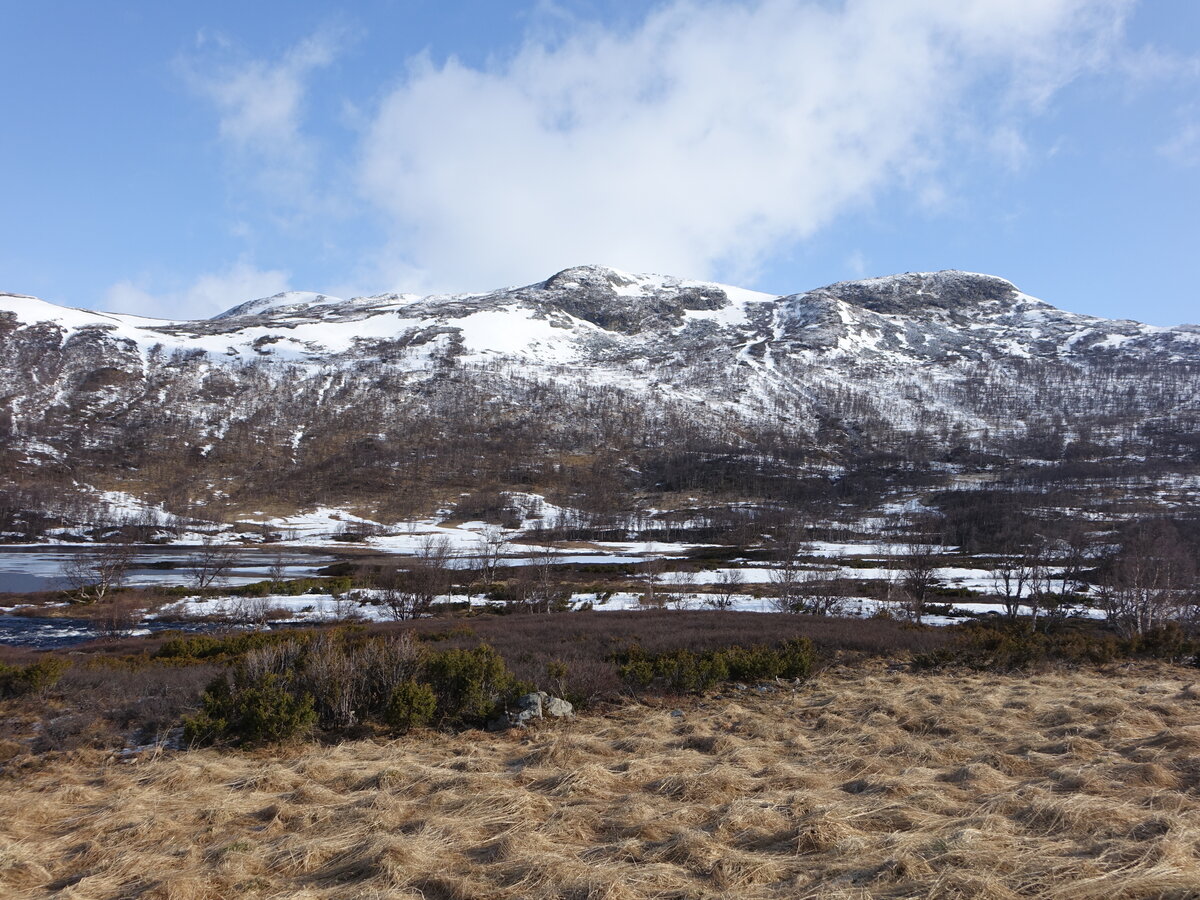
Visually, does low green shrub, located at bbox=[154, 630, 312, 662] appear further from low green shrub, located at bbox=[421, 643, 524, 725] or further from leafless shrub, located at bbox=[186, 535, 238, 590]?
leafless shrub, located at bbox=[186, 535, 238, 590]

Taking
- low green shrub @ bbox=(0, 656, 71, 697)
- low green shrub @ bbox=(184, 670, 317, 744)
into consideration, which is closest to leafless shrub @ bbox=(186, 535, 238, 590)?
low green shrub @ bbox=(0, 656, 71, 697)

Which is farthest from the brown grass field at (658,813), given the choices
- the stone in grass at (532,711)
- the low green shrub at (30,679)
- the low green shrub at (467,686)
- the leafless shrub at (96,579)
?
the leafless shrub at (96,579)

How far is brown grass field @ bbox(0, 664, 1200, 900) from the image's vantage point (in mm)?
5281

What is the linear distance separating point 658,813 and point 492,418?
6067 inches

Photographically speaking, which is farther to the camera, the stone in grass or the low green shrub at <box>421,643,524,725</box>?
the low green shrub at <box>421,643,524,725</box>

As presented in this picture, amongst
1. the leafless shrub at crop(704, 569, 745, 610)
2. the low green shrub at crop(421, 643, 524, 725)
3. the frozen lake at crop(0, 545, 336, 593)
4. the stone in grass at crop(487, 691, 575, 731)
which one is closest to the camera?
the stone in grass at crop(487, 691, 575, 731)

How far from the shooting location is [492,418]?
158m

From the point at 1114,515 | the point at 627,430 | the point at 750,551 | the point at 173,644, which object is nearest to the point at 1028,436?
the point at 1114,515

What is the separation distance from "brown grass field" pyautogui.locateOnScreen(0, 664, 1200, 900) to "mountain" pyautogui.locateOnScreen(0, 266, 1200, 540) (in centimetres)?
10041

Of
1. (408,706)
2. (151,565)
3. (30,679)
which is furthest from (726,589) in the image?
(151,565)

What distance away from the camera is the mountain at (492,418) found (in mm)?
121188

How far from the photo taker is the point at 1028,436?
15175 centimetres

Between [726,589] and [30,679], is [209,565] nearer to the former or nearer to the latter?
[726,589]

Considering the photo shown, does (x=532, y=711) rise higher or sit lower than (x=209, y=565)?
higher
